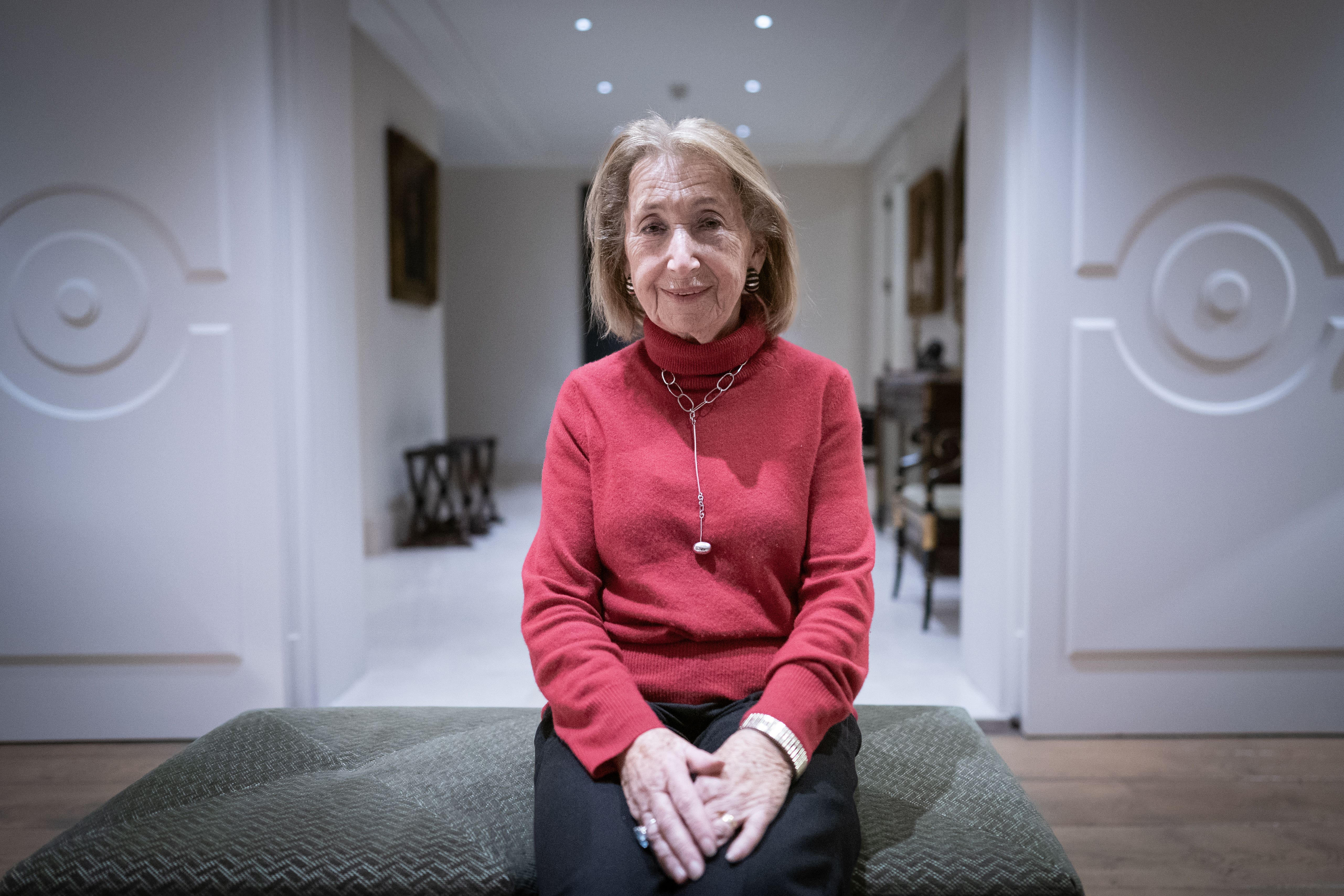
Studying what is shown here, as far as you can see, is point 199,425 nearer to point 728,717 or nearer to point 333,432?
point 333,432

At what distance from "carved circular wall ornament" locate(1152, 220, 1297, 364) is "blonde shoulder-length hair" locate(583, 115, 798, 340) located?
142cm

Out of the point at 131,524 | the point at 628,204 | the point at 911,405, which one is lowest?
the point at 131,524

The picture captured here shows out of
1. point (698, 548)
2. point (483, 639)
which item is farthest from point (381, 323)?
point (698, 548)

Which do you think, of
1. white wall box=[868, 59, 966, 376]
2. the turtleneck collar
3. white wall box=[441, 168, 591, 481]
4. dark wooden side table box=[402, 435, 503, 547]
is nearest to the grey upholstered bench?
the turtleneck collar

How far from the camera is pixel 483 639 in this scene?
3.13m

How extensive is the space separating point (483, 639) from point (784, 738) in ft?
7.71

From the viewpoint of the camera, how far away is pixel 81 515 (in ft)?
7.27

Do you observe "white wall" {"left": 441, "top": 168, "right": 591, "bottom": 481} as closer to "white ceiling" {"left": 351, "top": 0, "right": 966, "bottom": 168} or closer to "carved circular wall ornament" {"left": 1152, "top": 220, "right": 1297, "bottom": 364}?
"white ceiling" {"left": 351, "top": 0, "right": 966, "bottom": 168}

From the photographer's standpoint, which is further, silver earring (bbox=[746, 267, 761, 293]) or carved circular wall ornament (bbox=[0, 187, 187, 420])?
carved circular wall ornament (bbox=[0, 187, 187, 420])

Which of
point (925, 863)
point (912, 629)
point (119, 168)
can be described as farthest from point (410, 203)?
point (925, 863)

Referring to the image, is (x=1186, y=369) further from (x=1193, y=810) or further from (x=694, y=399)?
(x=694, y=399)

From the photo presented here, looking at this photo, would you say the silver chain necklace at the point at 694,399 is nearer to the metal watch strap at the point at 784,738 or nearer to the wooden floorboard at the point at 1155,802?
the metal watch strap at the point at 784,738

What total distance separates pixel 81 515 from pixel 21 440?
255 millimetres

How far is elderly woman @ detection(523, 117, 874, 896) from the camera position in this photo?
96 cm
